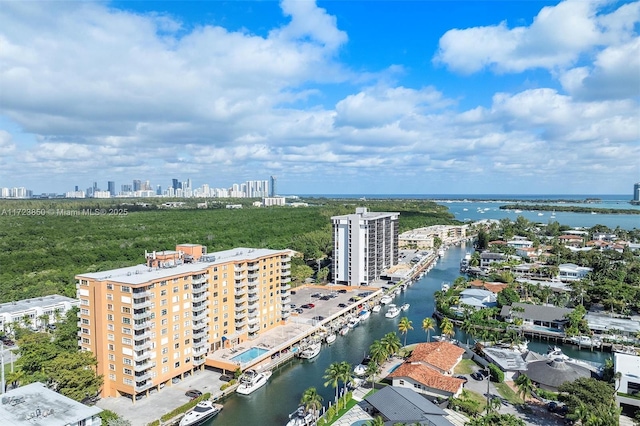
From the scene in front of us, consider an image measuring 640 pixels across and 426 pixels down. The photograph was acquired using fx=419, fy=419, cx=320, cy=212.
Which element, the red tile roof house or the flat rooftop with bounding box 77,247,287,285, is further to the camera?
the flat rooftop with bounding box 77,247,287,285

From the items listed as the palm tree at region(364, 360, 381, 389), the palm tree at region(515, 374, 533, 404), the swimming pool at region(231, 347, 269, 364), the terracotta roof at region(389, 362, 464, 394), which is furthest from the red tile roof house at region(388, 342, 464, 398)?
the swimming pool at region(231, 347, 269, 364)

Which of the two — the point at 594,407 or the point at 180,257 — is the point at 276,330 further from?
the point at 594,407

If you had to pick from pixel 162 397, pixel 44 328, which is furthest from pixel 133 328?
pixel 44 328

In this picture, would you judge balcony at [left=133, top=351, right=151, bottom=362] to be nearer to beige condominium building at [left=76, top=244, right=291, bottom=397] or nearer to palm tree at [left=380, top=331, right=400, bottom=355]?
beige condominium building at [left=76, top=244, right=291, bottom=397]

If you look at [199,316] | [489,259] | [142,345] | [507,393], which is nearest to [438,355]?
[507,393]

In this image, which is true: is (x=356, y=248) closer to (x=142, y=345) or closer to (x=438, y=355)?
(x=438, y=355)

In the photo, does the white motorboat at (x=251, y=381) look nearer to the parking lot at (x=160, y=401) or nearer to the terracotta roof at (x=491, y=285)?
the parking lot at (x=160, y=401)
